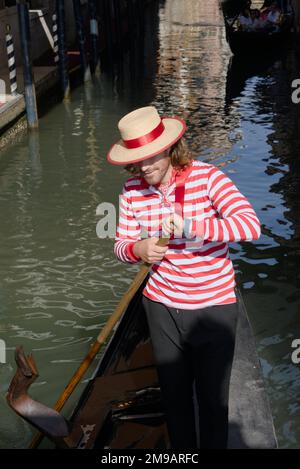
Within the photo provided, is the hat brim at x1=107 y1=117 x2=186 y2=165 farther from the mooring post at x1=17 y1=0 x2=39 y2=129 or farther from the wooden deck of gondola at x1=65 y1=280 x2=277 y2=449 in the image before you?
A: the mooring post at x1=17 y1=0 x2=39 y2=129

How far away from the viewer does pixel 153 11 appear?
3231 cm

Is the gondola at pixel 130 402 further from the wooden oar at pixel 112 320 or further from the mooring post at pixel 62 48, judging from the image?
the mooring post at pixel 62 48

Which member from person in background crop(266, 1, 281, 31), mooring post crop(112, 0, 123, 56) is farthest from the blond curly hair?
person in background crop(266, 1, 281, 31)

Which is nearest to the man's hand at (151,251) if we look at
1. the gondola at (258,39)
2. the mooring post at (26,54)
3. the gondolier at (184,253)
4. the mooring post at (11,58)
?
the gondolier at (184,253)

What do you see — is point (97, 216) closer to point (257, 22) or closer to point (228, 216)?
point (228, 216)

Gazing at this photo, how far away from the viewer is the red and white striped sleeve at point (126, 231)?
9.78ft

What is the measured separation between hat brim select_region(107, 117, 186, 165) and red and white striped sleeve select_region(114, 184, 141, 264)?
0.55ft

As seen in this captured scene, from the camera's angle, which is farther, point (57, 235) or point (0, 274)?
point (57, 235)
